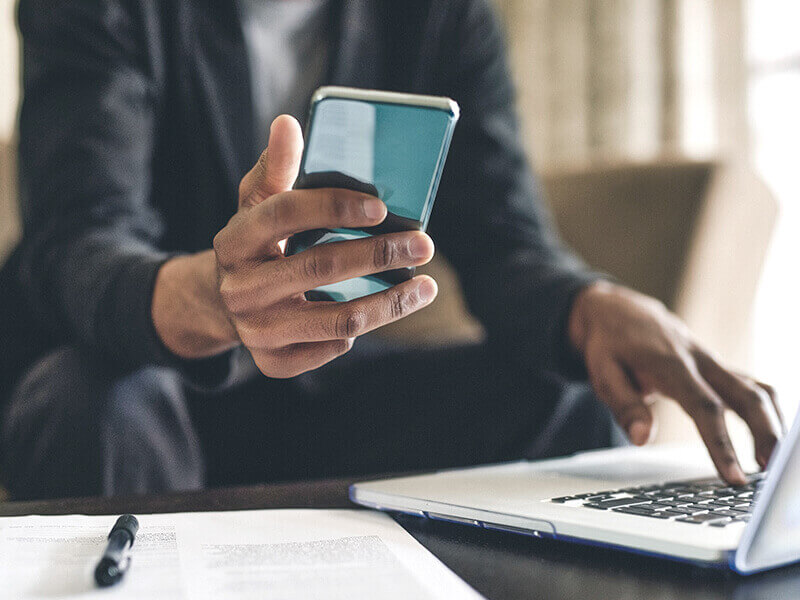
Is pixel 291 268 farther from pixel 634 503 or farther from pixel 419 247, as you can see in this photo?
pixel 634 503

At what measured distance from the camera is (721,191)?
122 centimetres

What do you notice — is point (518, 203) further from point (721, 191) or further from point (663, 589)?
point (663, 589)

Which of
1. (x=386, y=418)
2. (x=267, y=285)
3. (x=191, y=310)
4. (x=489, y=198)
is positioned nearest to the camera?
(x=267, y=285)

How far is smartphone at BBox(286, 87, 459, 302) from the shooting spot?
38 cm

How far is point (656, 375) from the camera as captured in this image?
0.60m

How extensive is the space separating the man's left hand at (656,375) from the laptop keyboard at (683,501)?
0.07 ft

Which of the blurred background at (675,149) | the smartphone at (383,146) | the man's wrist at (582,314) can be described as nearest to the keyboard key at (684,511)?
the smartphone at (383,146)

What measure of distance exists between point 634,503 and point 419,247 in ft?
0.61

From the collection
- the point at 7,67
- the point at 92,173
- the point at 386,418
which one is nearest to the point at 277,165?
the point at 92,173

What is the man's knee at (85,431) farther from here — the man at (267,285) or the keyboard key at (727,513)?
the keyboard key at (727,513)

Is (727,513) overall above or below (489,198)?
below

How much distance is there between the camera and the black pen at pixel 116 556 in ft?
1.04

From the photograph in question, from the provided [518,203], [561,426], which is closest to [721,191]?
[518,203]

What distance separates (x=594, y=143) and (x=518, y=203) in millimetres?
1843
